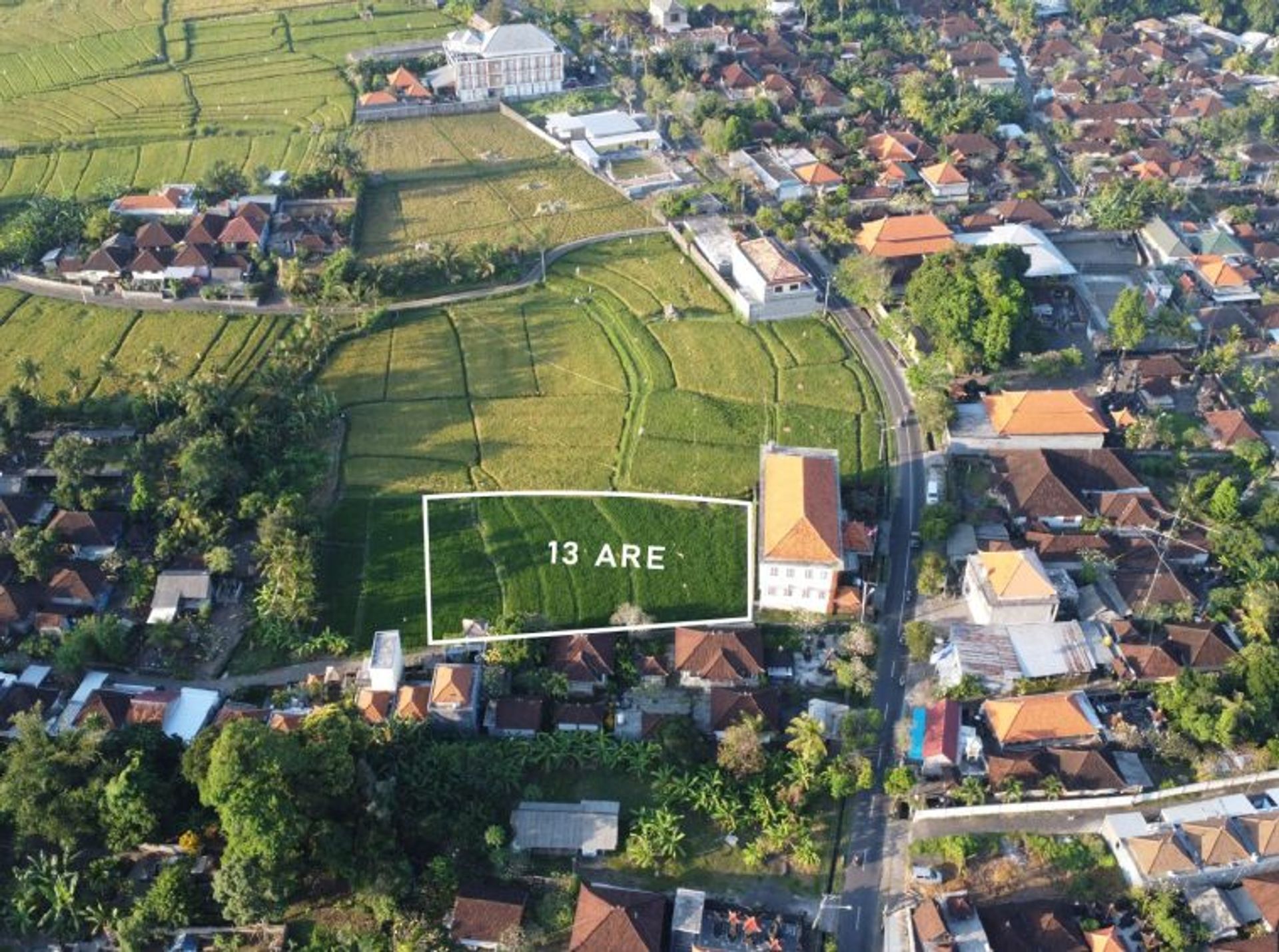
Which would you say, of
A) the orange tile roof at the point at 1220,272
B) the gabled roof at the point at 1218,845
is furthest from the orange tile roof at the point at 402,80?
the gabled roof at the point at 1218,845

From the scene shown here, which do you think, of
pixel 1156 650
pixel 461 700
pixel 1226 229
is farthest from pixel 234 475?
pixel 1226 229

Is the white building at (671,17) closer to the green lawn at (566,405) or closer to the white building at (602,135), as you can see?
the white building at (602,135)

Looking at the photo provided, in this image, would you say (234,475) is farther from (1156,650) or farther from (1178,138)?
(1178,138)

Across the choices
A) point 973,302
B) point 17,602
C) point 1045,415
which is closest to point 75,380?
point 17,602

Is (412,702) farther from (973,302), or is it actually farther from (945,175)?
(945,175)

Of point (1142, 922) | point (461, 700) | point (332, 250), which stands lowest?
point (1142, 922)

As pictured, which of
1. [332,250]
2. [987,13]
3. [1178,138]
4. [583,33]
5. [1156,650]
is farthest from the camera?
[987,13]

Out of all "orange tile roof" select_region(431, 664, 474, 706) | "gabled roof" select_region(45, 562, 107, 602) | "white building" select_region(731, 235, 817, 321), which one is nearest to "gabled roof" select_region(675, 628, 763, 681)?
"orange tile roof" select_region(431, 664, 474, 706)
